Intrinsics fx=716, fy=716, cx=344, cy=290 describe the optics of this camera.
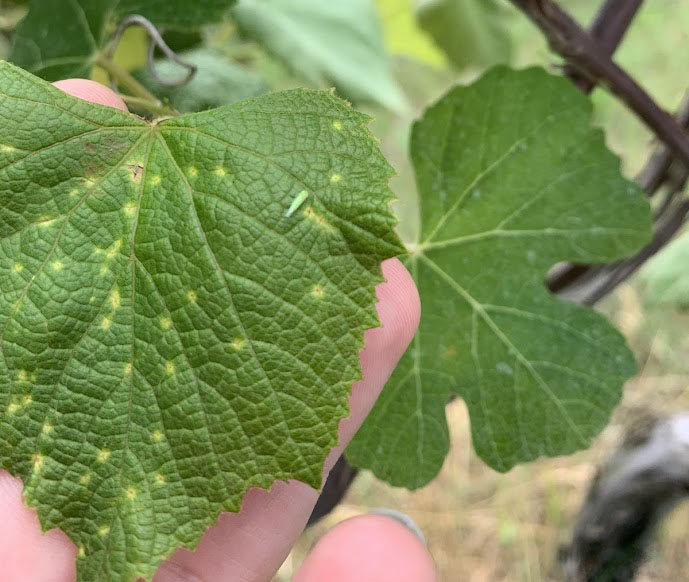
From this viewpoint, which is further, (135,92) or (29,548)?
A: (135,92)

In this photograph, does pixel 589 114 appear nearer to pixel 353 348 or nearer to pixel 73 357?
pixel 353 348

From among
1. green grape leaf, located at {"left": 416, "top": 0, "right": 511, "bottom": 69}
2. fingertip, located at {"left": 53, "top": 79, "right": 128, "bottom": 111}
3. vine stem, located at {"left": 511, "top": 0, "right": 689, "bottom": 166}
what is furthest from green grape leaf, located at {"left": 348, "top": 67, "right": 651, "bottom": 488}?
green grape leaf, located at {"left": 416, "top": 0, "right": 511, "bottom": 69}

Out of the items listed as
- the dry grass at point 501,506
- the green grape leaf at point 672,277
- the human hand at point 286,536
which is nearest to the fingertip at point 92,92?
the human hand at point 286,536

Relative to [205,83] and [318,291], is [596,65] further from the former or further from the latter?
[205,83]

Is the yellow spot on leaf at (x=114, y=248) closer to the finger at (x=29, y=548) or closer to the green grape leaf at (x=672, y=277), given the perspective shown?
the finger at (x=29, y=548)

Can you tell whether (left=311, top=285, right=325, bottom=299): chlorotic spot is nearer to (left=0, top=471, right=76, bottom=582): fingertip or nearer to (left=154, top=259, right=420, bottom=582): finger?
(left=154, top=259, right=420, bottom=582): finger

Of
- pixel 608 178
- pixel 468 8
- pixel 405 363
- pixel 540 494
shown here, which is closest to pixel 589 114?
pixel 608 178

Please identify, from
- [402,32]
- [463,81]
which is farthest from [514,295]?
[463,81]

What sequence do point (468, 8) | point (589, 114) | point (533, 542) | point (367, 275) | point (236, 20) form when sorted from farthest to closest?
point (533, 542) < point (468, 8) < point (236, 20) < point (589, 114) < point (367, 275)
